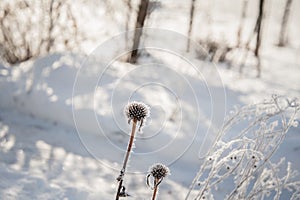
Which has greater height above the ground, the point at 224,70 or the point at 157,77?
the point at 224,70

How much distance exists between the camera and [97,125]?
4098 millimetres

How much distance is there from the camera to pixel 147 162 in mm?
3703

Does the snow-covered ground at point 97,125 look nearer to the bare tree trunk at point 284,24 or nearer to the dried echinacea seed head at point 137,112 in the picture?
the dried echinacea seed head at point 137,112

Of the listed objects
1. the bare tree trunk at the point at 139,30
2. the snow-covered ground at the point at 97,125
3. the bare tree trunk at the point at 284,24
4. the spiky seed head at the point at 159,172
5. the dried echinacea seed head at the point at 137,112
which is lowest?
the spiky seed head at the point at 159,172

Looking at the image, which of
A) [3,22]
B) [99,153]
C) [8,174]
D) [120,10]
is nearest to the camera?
[8,174]

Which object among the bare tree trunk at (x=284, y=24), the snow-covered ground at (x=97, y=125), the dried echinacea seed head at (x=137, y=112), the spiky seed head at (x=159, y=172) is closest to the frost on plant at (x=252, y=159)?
the spiky seed head at (x=159, y=172)

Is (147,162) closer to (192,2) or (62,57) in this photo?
(62,57)

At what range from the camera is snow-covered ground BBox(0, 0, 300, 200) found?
3.14m

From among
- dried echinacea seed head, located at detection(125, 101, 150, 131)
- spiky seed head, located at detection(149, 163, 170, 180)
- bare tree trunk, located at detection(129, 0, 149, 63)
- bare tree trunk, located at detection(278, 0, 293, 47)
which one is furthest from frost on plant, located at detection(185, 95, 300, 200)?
bare tree trunk, located at detection(278, 0, 293, 47)

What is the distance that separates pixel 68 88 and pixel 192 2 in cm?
552

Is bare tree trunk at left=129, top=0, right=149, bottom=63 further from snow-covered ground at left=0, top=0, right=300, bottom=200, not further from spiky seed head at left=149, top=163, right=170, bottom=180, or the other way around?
spiky seed head at left=149, top=163, right=170, bottom=180

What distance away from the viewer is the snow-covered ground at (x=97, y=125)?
3.14 metres

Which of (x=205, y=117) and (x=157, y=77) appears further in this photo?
(x=157, y=77)

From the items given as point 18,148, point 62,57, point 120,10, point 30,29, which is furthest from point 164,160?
point 120,10
